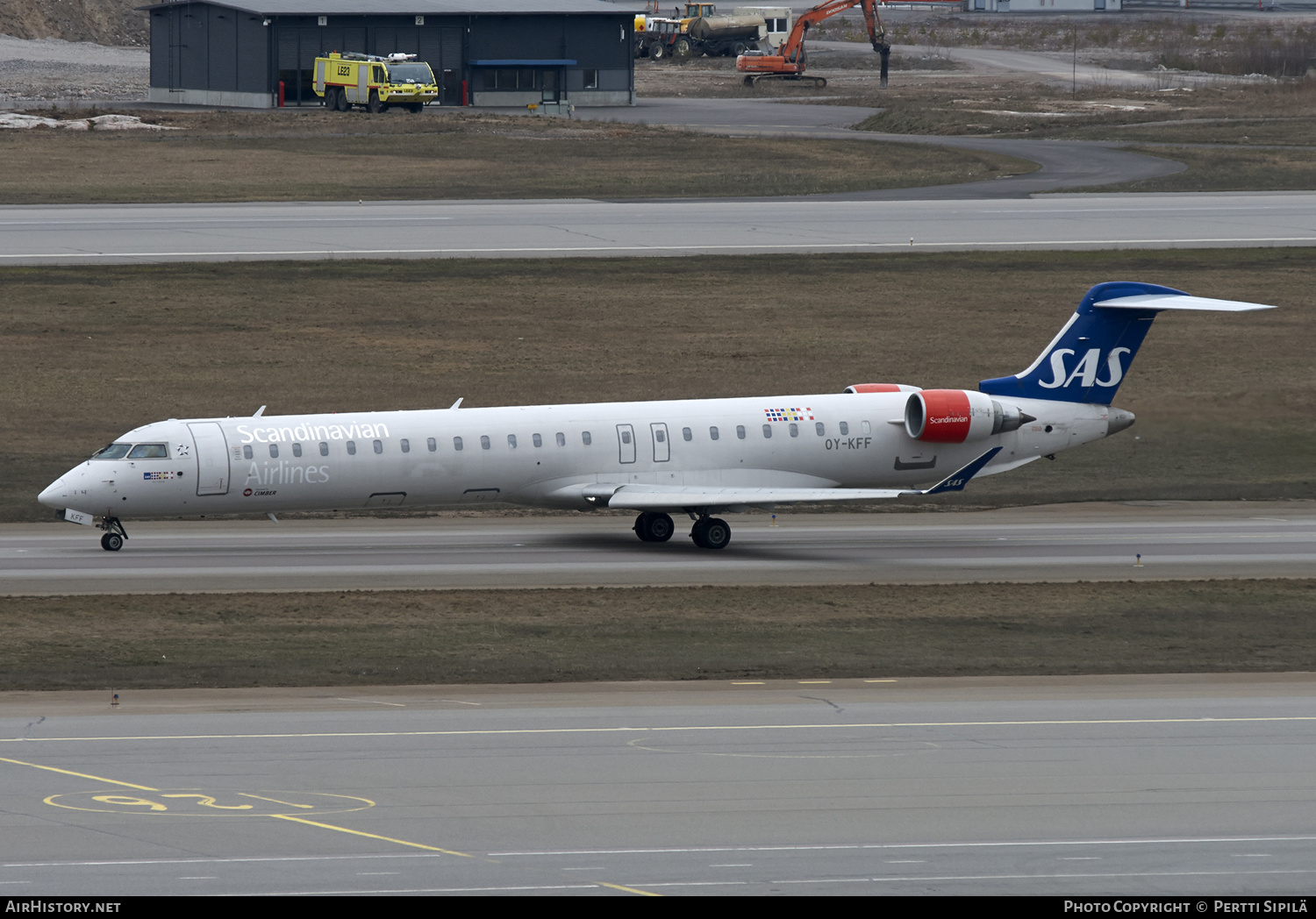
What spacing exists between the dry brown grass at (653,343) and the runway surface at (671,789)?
820 inches

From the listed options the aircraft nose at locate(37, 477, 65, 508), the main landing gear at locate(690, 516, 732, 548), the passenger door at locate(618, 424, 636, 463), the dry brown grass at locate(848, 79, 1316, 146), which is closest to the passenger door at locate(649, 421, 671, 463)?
the passenger door at locate(618, 424, 636, 463)

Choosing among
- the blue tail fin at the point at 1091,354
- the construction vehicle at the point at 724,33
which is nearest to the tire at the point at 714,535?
the blue tail fin at the point at 1091,354

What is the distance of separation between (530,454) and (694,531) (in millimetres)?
4064

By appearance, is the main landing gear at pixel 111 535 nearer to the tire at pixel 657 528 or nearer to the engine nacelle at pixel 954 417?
the tire at pixel 657 528

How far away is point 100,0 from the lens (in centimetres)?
18588

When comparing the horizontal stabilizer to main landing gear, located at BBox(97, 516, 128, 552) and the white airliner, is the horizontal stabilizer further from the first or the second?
main landing gear, located at BBox(97, 516, 128, 552)

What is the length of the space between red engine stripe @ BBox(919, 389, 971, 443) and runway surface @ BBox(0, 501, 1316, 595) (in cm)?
244

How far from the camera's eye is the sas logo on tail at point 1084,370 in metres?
41.2

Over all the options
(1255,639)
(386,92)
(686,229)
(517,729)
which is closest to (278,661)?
(517,729)

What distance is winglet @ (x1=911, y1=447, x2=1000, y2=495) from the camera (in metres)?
39.0

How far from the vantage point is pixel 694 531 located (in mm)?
38625

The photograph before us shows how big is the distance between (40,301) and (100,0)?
13730cm

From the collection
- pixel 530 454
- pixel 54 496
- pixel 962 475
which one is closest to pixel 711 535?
pixel 530 454

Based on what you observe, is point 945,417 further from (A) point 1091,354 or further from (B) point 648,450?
(B) point 648,450
